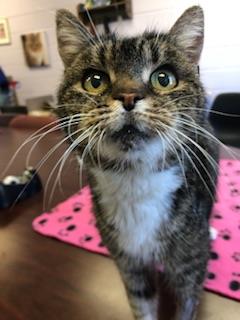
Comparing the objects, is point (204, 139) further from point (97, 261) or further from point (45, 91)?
point (45, 91)

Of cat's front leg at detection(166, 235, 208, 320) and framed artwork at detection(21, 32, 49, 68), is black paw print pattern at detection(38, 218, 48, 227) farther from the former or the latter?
framed artwork at detection(21, 32, 49, 68)

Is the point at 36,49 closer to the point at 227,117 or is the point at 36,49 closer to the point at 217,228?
the point at 227,117

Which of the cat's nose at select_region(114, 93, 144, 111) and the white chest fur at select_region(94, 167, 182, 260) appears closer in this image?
the cat's nose at select_region(114, 93, 144, 111)

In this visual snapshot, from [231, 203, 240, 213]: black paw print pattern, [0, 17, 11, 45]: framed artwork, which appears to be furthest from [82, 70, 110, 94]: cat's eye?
[0, 17, 11, 45]: framed artwork

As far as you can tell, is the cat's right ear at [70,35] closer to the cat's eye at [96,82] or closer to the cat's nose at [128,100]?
the cat's eye at [96,82]

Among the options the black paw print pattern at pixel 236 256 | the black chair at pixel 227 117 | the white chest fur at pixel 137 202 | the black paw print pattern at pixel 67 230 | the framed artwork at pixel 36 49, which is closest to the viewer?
the white chest fur at pixel 137 202

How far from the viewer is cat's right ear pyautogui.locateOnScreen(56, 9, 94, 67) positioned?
2.34 ft

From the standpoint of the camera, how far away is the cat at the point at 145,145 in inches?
22.5

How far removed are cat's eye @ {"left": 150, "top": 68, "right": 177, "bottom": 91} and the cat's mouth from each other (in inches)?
4.2

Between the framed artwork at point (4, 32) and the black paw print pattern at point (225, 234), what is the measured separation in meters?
3.55

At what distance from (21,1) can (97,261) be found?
3.39 meters

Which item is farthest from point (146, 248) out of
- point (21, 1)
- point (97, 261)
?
point (21, 1)

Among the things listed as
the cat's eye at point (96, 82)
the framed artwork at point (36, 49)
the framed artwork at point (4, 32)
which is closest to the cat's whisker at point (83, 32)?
the cat's eye at point (96, 82)

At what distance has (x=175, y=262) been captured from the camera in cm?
71
